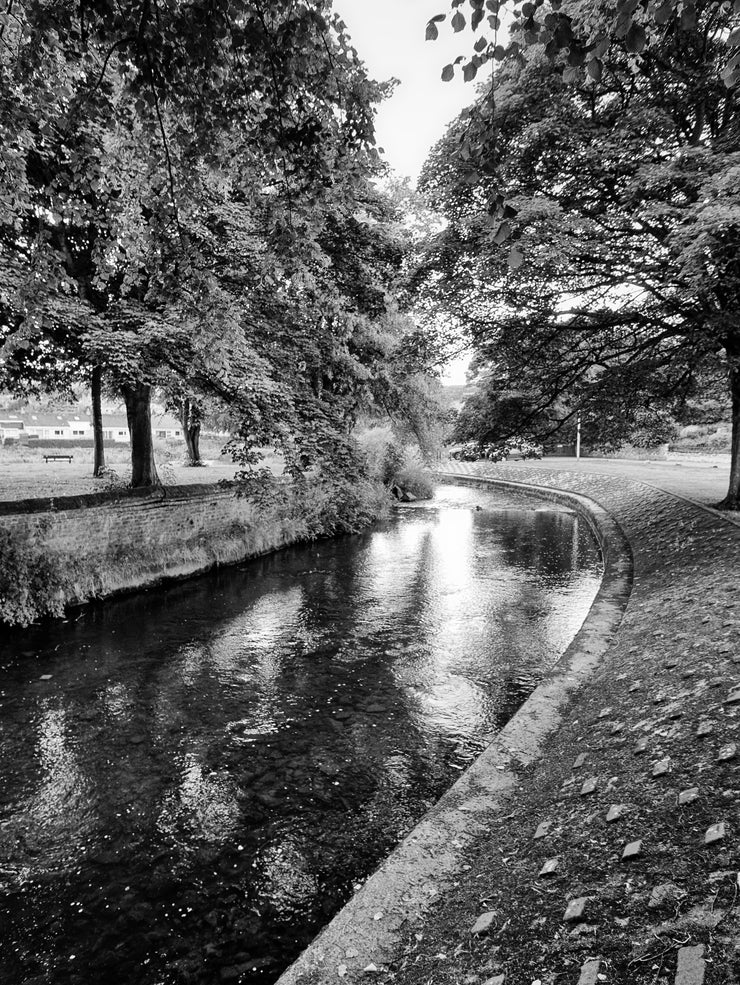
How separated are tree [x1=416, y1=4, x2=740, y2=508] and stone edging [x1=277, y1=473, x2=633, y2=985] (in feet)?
18.8

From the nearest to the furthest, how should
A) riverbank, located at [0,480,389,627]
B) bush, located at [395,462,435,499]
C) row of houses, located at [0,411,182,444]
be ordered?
riverbank, located at [0,480,389,627] → bush, located at [395,462,435,499] → row of houses, located at [0,411,182,444]

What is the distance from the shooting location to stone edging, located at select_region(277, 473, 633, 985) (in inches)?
109

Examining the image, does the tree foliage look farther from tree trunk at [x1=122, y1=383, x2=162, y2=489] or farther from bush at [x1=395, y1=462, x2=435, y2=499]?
bush at [x1=395, y1=462, x2=435, y2=499]

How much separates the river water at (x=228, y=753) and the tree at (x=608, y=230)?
5.19 metres

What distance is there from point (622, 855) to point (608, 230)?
10.5 meters

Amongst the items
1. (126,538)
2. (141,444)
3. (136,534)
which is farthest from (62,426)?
(126,538)

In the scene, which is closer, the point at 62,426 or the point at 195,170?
the point at 195,170

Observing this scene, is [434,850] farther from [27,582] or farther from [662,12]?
[27,582]

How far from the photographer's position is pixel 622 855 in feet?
8.91

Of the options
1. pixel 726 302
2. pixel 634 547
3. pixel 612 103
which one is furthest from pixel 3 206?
pixel 634 547

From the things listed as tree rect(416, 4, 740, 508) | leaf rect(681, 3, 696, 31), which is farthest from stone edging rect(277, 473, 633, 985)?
tree rect(416, 4, 740, 508)

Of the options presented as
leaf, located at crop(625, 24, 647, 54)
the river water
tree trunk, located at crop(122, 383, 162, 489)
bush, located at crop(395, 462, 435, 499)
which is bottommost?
the river water

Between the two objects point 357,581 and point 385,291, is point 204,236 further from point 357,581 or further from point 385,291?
point 385,291

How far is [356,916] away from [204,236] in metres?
8.00
